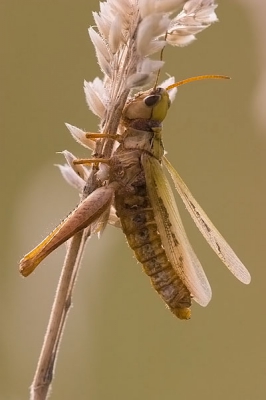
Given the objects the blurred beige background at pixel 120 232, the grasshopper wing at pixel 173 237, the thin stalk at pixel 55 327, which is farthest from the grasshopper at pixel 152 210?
the blurred beige background at pixel 120 232

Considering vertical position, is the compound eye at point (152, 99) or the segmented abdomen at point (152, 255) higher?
the compound eye at point (152, 99)

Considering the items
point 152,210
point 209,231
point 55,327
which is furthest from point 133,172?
point 55,327

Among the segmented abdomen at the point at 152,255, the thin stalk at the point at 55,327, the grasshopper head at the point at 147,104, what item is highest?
the grasshopper head at the point at 147,104

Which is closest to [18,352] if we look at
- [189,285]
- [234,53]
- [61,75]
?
[189,285]

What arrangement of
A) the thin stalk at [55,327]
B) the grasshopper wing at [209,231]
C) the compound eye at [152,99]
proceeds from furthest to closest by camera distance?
the grasshopper wing at [209,231], the compound eye at [152,99], the thin stalk at [55,327]

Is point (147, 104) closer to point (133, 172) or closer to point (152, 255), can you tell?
point (133, 172)

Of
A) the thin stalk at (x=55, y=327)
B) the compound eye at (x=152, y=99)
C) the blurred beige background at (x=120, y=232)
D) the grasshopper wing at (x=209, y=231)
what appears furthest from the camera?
the blurred beige background at (x=120, y=232)

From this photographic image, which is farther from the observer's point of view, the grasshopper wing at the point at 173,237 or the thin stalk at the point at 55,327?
the grasshopper wing at the point at 173,237

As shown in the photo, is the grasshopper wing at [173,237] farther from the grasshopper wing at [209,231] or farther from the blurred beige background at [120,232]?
the blurred beige background at [120,232]
